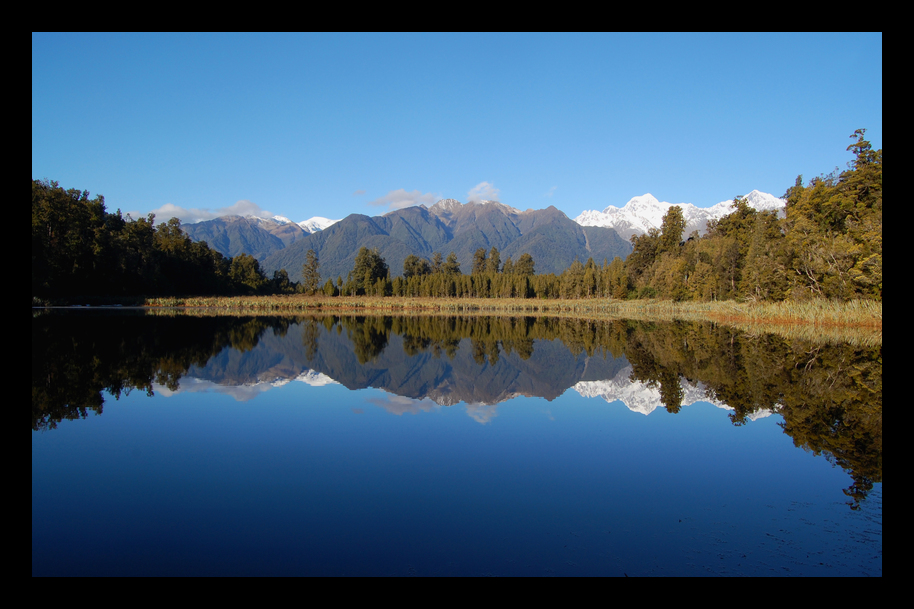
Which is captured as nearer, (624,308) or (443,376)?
(443,376)

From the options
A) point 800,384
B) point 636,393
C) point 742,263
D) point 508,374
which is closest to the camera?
point 636,393

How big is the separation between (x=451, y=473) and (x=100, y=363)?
11.2m

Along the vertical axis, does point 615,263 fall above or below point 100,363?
above

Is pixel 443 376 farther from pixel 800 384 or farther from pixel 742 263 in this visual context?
pixel 742 263

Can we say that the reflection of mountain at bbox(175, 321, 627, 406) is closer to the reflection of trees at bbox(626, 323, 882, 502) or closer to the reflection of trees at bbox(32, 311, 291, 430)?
the reflection of trees at bbox(32, 311, 291, 430)

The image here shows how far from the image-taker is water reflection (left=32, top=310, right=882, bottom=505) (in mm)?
8492

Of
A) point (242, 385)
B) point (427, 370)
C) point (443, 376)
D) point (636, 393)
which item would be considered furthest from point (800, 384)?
point (242, 385)

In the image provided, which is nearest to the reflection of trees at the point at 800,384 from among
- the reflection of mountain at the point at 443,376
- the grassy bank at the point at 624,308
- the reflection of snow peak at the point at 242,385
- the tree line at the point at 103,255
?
the reflection of mountain at the point at 443,376

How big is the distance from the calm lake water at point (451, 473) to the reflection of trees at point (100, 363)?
106mm

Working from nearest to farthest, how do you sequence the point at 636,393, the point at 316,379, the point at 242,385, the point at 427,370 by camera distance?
the point at 636,393, the point at 242,385, the point at 316,379, the point at 427,370

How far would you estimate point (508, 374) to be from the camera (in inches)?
527

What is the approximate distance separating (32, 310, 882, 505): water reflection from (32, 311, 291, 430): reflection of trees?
3 centimetres
